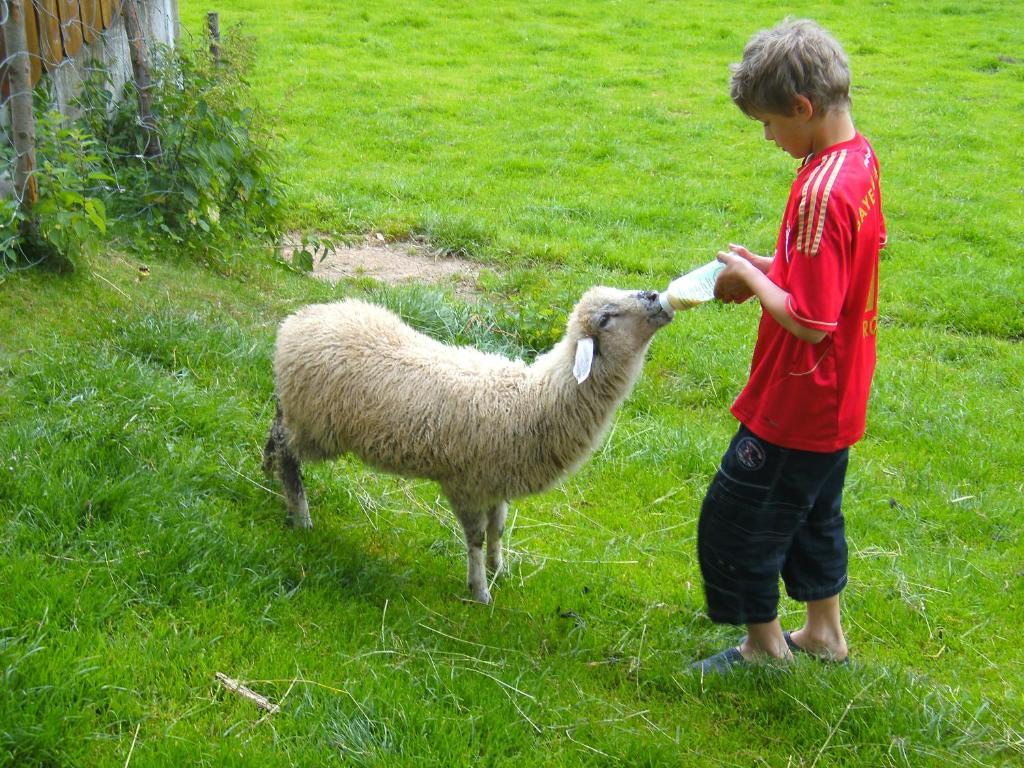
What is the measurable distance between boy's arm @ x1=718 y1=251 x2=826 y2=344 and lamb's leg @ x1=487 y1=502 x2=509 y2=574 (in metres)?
1.65

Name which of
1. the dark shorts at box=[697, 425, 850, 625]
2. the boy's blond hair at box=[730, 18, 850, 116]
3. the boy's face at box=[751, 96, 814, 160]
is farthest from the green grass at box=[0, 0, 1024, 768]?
the boy's blond hair at box=[730, 18, 850, 116]

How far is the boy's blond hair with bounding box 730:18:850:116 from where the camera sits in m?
2.94

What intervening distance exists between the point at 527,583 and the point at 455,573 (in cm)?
33

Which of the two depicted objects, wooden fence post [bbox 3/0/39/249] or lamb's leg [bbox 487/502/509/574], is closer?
lamb's leg [bbox 487/502/509/574]

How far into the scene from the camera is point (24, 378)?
4.44 m

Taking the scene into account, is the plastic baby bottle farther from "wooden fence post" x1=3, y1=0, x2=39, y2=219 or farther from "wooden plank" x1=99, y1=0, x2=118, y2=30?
"wooden plank" x1=99, y1=0, x2=118, y2=30

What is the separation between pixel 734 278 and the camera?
10.4 feet

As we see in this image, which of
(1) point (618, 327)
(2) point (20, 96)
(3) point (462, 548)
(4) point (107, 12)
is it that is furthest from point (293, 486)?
(4) point (107, 12)

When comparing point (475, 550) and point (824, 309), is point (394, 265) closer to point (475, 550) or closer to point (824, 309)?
point (475, 550)

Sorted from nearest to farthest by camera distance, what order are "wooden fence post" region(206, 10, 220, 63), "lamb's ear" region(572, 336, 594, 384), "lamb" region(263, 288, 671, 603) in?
1. "lamb's ear" region(572, 336, 594, 384)
2. "lamb" region(263, 288, 671, 603)
3. "wooden fence post" region(206, 10, 220, 63)

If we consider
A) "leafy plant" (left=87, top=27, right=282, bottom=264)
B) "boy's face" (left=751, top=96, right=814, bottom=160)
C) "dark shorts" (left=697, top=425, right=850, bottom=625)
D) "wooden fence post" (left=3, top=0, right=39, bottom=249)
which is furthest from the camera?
"leafy plant" (left=87, top=27, right=282, bottom=264)

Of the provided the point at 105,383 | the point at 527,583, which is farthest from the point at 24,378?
the point at 527,583

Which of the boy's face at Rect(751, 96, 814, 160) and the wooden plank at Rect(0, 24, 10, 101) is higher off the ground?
the boy's face at Rect(751, 96, 814, 160)

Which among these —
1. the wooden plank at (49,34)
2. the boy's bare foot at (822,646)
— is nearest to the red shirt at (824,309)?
the boy's bare foot at (822,646)
